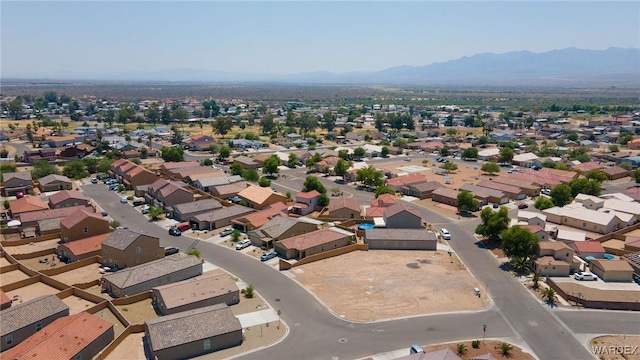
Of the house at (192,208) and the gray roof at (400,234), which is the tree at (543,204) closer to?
the gray roof at (400,234)

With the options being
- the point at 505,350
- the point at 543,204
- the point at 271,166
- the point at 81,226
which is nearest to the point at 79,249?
the point at 81,226

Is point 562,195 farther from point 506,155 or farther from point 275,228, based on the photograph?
point 275,228

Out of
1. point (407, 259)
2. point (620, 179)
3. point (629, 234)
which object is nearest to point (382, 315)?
point (407, 259)

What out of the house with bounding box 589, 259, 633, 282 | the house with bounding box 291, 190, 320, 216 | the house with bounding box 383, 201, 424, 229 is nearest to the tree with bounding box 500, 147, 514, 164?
the house with bounding box 383, 201, 424, 229

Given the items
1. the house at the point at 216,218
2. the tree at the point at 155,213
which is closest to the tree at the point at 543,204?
the house at the point at 216,218

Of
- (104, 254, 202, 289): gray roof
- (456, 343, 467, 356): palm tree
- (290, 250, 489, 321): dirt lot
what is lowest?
(290, 250, 489, 321): dirt lot

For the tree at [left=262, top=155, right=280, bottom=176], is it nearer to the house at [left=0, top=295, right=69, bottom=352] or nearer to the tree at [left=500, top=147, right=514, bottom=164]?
the tree at [left=500, top=147, right=514, bottom=164]
